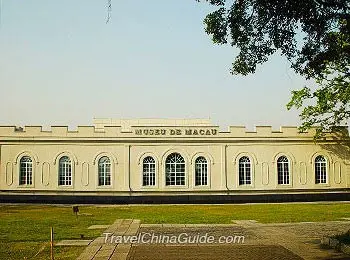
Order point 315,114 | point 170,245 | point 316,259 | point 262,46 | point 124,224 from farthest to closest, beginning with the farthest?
point 315,114 < point 124,224 < point 170,245 < point 316,259 < point 262,46

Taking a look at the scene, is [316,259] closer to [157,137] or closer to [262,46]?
[262,46]

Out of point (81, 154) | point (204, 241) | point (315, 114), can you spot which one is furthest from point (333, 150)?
point (204, 241)

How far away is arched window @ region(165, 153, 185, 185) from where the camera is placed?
40.5 meters

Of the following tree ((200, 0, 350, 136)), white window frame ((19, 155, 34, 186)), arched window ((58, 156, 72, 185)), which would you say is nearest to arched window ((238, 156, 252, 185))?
arched window ((58, 156, 72, 185))

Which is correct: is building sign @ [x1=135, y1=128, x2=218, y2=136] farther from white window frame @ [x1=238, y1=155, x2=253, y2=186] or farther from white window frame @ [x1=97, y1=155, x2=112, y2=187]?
white window frame @ [x1=97, y1=155, x2=112, y2=187]

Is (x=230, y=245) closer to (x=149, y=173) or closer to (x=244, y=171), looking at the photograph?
(x=149, y=173)

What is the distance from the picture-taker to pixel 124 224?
21234mm

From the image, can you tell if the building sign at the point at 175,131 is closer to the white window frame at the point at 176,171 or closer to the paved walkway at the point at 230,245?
the white window frame at the point at 176,171

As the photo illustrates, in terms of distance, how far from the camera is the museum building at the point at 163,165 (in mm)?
39906

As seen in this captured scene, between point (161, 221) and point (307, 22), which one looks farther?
point (161, 221)

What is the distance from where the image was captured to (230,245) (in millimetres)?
14609

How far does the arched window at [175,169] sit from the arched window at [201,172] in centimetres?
112

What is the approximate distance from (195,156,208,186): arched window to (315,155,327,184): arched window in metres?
9.12

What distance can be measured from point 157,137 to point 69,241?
25.3 metres
